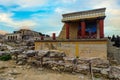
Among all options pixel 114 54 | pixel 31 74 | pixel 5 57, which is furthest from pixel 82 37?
pixel 5 57

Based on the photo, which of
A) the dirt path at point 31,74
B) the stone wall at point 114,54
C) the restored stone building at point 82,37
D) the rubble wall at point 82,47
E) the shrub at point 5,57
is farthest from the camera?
the shrub at point 5,57

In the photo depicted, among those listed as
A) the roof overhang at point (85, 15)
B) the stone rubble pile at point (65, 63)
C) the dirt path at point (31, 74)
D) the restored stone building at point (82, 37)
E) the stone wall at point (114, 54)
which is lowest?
the dirt path at point (31, 74)

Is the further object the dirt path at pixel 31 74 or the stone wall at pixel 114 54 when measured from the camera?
the stone wall at pixel 114 54

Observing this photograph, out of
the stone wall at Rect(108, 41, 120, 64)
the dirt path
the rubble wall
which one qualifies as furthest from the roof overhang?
the dirt path

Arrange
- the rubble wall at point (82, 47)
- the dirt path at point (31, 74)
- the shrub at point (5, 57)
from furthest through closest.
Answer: the shrub at point (5, 57)
the rubble wall at point (82, 47)
the dirt path at point (31, 74)

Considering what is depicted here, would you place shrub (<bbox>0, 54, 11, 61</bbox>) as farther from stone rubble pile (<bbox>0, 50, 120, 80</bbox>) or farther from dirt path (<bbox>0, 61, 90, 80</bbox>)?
dirt path (<bbox>0, 61, 90, 80</bbox>)

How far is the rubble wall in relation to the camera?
78.6ft

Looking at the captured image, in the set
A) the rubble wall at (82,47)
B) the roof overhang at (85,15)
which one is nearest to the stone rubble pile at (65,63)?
the rubble wall at (82,47)

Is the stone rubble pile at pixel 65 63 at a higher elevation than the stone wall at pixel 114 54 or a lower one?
lower

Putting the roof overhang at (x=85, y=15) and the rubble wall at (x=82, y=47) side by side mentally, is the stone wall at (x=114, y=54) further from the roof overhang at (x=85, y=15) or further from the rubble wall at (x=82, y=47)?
the roof overhang at (x=85, y=15)

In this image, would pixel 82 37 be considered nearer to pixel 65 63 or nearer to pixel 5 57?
pixel 65 63

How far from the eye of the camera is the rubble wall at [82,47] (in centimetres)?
2397

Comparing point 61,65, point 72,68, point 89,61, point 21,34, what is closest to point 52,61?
point 61,65

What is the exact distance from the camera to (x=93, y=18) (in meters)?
27.9
